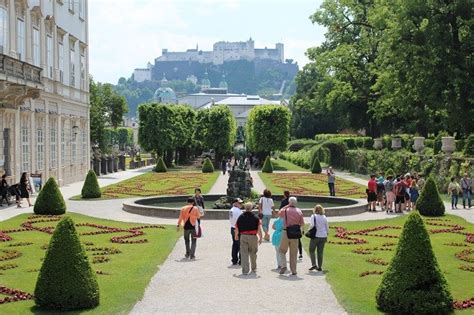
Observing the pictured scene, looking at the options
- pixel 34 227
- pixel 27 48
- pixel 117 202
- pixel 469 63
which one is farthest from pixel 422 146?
pixel 34 227

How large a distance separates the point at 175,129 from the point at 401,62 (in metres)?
36.2

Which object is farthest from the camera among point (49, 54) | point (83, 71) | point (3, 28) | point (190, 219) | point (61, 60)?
point (83, 71)

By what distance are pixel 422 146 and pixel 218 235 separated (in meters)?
27.3

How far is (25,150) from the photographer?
112ft

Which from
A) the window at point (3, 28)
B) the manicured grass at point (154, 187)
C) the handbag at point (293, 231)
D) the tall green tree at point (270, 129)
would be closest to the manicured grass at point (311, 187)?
the manicured grass at point (154, 187)

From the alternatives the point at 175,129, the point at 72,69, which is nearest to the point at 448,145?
the point at 72,69

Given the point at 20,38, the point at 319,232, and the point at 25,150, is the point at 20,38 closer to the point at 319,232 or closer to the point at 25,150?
the point at 25,150

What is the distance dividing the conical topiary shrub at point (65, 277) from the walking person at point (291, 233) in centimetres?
460

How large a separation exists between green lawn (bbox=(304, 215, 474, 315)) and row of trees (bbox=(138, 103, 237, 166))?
168 feet

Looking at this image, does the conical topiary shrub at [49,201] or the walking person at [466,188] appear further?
the walking person at [466,188]

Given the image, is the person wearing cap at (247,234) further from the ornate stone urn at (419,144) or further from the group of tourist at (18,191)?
the ornate stone urn at (419,144)

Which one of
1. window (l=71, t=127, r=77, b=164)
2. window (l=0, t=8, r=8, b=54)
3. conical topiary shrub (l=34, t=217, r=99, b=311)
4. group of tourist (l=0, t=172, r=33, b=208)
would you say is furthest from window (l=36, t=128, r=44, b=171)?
conical topiary shrub (l=34, t=217, r=99, b=311)

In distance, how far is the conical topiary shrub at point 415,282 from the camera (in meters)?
10.8

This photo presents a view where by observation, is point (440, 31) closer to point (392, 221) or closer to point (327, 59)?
point (392, 221)
